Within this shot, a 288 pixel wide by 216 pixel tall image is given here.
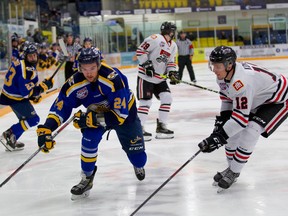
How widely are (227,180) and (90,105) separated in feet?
2.91

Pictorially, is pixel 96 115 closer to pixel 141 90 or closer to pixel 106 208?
pixel 106 208

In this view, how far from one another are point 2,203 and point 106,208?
2.07 ft

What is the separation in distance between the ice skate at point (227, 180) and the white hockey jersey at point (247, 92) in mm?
341

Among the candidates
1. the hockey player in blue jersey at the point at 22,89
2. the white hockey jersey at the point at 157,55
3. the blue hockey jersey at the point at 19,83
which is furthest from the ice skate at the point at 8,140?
the white hockey jersey at the point at 157,55

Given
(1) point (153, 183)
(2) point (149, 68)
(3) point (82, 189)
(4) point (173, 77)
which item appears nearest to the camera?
(3) point (82, 189)

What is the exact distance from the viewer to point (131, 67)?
58.8ft

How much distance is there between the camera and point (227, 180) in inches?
118

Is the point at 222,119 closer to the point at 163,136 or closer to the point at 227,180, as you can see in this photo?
the point at 227,180

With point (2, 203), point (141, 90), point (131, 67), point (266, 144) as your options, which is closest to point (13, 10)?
point (131, 67)

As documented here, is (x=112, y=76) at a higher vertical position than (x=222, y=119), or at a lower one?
higher

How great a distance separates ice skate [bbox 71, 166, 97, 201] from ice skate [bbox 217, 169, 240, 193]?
75 cm

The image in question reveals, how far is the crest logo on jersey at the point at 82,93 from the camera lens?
9.46 ft

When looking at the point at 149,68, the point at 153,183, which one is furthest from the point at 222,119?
the point at 149,68

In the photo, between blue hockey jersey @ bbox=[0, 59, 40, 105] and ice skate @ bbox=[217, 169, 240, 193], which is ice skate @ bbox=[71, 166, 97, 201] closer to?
ice skate @ bbox=[217, 169, 240, 193]
